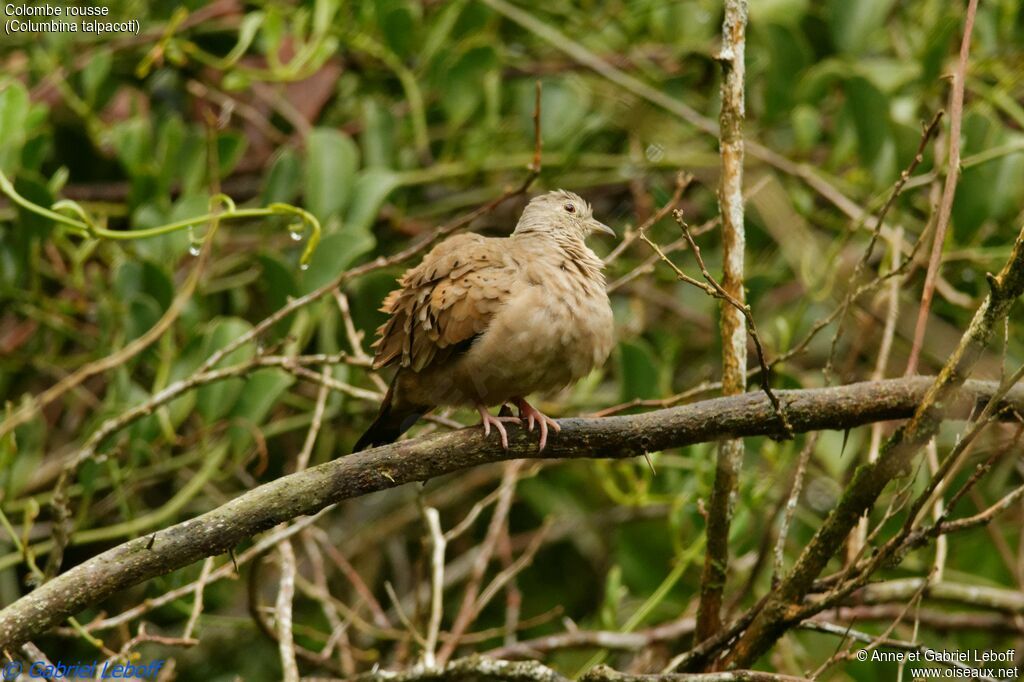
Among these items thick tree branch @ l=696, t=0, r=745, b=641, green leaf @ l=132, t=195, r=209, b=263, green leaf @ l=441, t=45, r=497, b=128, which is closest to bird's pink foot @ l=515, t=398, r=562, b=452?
thick tree branch @ l=696, t=0, r=745, b=641

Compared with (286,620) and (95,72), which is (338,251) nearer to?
(286,620)

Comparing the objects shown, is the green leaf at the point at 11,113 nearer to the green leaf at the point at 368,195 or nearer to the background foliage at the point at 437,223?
the background foliage at the point at 437,223

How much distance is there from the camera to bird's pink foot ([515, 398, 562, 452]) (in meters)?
3.03

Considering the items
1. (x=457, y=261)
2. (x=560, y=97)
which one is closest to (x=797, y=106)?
(x=560, y=97)

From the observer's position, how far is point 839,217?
5246mm

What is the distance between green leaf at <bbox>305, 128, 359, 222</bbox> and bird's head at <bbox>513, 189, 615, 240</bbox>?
Result: 845 mm

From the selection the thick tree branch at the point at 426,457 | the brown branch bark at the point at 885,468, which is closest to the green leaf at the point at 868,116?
the thick tree branch at the point at 426,457

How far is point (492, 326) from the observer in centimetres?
331

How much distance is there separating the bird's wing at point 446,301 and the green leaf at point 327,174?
1.03 meters

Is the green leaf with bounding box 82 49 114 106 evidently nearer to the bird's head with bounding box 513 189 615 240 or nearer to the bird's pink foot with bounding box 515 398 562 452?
the bird's head with bounding box 513 189 615 240

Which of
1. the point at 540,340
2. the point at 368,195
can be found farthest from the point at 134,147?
the point at 540,340

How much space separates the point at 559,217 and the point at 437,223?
170 cm

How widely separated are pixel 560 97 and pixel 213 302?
73.9 inches

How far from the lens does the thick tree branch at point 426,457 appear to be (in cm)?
250
